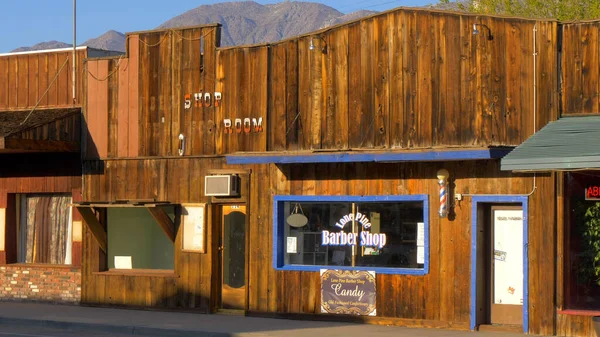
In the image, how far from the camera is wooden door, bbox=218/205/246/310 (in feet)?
69.2

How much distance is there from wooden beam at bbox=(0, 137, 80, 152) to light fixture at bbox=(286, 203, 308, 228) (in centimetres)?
561

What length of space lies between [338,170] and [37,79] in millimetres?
8392

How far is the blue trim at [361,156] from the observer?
57.0 ft

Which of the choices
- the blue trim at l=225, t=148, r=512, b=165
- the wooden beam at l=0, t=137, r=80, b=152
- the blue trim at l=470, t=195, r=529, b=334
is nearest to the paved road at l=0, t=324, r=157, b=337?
the wooden beam at l=0, t=137, r=80, b=152

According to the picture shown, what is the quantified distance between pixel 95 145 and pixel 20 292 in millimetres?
4152

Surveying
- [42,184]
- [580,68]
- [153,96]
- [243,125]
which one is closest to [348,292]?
[243,125]

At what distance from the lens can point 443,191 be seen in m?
18.2

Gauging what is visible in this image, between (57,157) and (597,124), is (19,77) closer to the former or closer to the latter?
(57,157)

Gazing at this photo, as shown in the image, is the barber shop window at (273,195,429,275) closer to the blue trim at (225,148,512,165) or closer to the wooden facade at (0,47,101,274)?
the blue trim at (225,148,512,165)

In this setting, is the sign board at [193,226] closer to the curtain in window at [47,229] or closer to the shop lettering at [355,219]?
the shop lettering at [355,219]

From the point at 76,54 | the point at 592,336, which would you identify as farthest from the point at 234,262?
the point at 592,336

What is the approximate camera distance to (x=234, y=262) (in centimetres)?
2125

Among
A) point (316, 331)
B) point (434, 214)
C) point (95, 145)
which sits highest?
point (95, 145)

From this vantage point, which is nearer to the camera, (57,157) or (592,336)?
(592,336)
